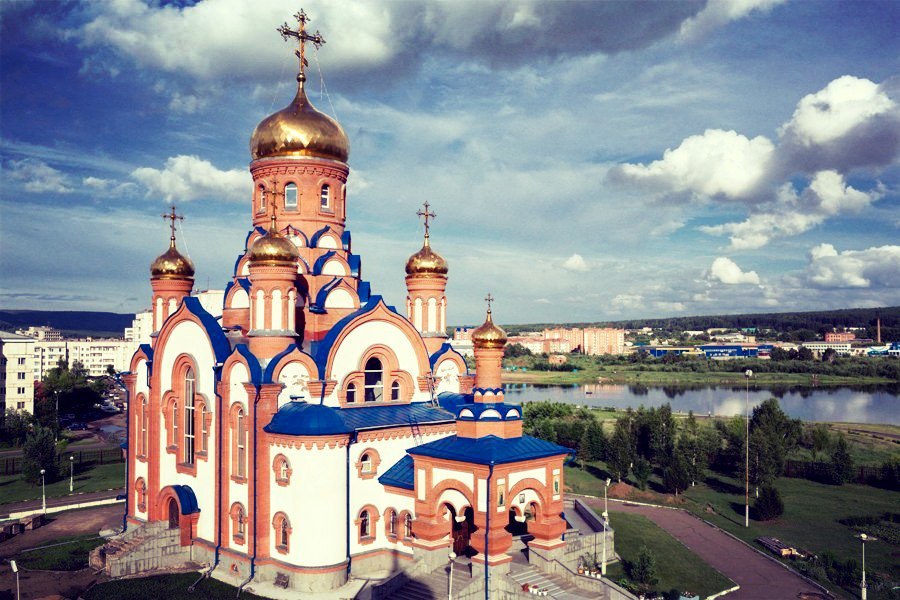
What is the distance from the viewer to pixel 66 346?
80062 millimetres

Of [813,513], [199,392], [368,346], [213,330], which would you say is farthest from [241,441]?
[813,513]

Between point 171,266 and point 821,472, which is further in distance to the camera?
point 821,472

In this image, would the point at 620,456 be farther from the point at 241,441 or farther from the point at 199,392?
the point at 199,392

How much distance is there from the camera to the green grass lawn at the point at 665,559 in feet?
54.9

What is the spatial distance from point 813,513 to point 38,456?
85.8 feet

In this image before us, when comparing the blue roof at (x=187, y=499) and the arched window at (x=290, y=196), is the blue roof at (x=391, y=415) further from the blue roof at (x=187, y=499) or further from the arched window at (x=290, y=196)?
the arched window at (x=290, y=196)

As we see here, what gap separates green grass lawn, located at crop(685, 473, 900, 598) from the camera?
19422mm

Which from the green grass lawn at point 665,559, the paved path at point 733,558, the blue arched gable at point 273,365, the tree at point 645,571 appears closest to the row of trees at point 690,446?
the paved path at point 733,558

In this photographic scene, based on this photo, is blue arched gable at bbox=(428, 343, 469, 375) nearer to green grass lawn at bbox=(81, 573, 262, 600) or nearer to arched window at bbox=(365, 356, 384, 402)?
arched window at bbox=(365, 356, 384, 402)

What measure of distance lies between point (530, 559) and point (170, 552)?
8.12m

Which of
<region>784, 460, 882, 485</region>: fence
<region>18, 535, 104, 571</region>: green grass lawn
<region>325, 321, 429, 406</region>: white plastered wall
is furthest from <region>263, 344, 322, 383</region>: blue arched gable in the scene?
<region>784, 460, 882, 485</region>: fence

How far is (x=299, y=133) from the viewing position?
63.7 feet

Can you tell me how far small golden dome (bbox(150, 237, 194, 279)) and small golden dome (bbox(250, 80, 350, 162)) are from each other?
11.5ft

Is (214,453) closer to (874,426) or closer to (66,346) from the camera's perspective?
(874,426)
